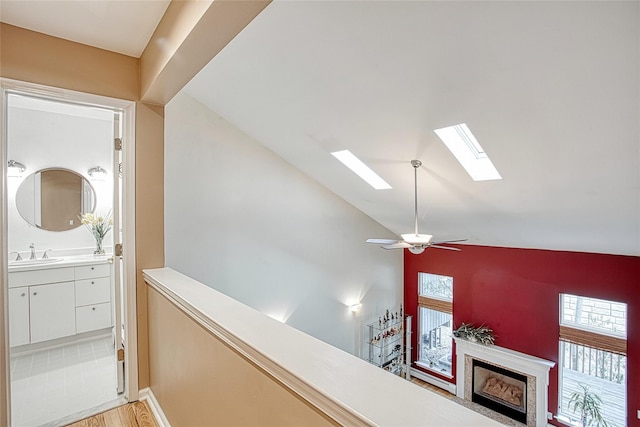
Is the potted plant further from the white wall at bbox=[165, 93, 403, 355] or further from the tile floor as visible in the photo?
the tile floor

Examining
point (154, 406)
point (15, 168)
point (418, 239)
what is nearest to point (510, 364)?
point (418, 239)

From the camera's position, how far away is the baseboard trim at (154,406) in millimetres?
2039

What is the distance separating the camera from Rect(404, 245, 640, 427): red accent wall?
14.5 ft

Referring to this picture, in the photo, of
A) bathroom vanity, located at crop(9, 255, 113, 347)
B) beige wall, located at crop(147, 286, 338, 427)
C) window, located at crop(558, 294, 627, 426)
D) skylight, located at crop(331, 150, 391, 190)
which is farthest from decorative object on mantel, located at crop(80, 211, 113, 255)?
window, located at crop(558, 294, 627, 426)

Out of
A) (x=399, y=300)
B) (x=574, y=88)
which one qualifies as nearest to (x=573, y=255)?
(x=399, y=300)

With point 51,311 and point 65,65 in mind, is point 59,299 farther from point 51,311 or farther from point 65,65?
point 65,65

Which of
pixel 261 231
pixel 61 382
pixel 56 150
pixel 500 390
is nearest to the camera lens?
pixel 61 382

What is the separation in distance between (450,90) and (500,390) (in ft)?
18.5

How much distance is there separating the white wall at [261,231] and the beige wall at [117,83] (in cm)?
96

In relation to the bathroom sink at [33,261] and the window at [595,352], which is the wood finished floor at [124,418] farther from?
the window at [595,352]

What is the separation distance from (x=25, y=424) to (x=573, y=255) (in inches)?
252

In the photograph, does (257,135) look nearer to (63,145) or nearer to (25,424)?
(63,145)

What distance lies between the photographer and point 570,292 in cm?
491

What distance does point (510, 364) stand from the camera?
18.0 ft
